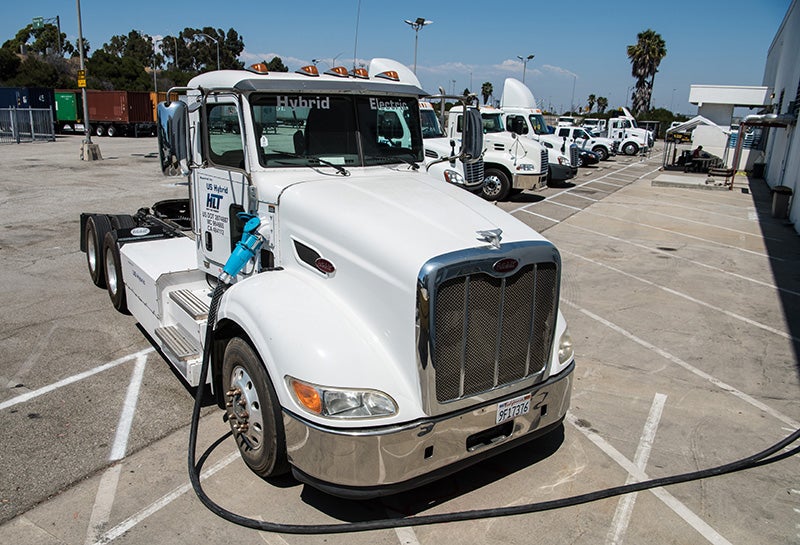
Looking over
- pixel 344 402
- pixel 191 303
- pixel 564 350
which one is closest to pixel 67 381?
pixel 191 303

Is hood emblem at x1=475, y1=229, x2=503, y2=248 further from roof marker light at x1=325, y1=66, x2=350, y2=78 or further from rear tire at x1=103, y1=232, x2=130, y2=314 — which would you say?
rear tire at x1=103, y1=232, x2=130, y2=314

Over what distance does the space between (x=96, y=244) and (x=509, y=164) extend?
1206 centimetres

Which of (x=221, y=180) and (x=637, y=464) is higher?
(x=221, y=180)

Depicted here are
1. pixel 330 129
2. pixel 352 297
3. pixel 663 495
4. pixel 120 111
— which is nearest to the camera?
pixel 352 297

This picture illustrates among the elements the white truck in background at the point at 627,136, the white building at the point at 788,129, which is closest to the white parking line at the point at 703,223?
the white building at the point at 788,129

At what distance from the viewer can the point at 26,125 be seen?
34750 millimetres

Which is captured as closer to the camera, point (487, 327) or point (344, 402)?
point (344, 402)

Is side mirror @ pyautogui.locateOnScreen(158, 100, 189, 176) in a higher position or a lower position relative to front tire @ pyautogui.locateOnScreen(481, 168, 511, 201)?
higher

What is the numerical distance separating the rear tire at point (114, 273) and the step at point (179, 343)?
1906 millimetres

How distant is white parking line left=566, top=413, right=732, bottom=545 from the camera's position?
3705 mm

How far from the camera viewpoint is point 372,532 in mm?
3582

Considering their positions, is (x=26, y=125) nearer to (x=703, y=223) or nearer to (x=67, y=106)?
(x=67, y=106)

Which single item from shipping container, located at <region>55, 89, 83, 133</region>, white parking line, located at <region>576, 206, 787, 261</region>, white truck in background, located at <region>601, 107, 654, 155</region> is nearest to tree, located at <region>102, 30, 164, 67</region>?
shipping container, located at <region>55, 89, 83, 133</region>

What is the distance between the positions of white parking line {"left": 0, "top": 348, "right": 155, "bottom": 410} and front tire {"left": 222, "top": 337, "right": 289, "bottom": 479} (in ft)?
7.05
